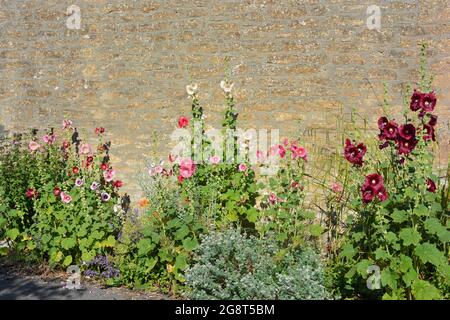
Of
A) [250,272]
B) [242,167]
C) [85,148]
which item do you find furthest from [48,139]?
[250,272]

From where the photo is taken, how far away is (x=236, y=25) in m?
5.91

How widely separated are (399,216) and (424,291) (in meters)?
0.53

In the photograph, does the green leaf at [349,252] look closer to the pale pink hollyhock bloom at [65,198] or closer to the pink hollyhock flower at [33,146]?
the pale pink hollyhock bloom at [65,198]

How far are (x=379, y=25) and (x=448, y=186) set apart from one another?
179 cm

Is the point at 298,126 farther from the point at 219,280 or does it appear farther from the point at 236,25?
the point at 219,280

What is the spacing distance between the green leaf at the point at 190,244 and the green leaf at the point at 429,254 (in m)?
1.76

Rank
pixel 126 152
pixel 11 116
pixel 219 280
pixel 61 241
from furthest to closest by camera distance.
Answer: pixel 11 116 < pixel 126 152 < pixel 61 241 < pixel 219 280

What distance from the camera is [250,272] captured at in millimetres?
4367

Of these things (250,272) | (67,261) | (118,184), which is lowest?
(67,261)

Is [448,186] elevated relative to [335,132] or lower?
lower

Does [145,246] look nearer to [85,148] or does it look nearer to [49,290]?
[49,290]

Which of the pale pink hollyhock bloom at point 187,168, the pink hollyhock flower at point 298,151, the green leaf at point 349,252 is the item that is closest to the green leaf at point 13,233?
the pale pink hollyhock bloom at point 187,168

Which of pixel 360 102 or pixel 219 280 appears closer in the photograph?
pixel 219 280

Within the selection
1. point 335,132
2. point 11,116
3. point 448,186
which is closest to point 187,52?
point 335,132
